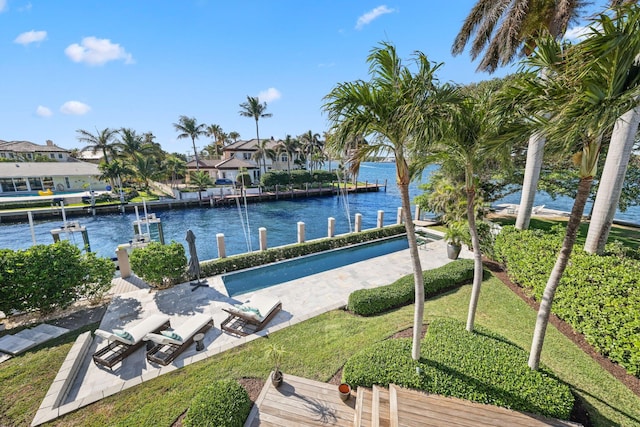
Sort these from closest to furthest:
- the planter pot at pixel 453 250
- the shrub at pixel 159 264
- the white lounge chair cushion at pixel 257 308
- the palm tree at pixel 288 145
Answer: the white lounge chair cushion at pixel 257 308, the shrub at pixel 159 264, the planter pot at pixel 453 250, the palm tree at pixel 288 145

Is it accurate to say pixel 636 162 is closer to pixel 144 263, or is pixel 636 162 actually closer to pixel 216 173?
pixel 144 263

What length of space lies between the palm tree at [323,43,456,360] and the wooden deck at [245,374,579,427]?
4305 mm

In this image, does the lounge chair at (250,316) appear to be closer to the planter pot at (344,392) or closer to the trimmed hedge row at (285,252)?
the planter pot at (344,392)

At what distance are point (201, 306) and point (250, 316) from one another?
2772mm

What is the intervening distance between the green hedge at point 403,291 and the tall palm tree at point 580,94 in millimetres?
5405

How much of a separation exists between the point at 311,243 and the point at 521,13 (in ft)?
42.6

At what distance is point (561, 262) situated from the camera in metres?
4.34

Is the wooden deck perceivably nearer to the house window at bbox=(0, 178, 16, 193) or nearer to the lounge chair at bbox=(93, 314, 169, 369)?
the lounge chair at bbox=(93, 314, 169, 369)

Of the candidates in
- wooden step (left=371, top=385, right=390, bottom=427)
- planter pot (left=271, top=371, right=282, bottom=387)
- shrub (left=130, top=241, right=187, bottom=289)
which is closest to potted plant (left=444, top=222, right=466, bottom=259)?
wooden step (left=371, top=385, right=390, bottom=427)

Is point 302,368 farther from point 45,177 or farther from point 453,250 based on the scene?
point 45,177

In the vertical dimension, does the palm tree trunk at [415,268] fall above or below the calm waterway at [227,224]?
above

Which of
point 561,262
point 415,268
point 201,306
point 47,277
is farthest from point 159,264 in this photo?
point 561,262

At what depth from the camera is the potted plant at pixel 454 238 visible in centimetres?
1288

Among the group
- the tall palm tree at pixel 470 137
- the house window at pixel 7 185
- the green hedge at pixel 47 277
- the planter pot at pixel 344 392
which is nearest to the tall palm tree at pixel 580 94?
the tall palm tree at pixel 470 137
